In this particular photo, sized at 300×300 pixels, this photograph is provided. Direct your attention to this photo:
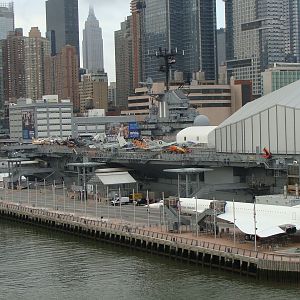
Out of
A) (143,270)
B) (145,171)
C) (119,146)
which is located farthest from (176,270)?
(119,146)

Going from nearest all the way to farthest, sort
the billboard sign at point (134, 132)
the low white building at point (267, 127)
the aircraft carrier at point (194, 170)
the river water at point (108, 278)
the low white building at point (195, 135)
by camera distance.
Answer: the river water at point (108, 278) < the low white building at point (267, 127) < the aircraft carrier at point (194, 170) < the low white building at point (195, 135) < the billboard sign at point (134, 132)

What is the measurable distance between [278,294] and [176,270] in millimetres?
10822

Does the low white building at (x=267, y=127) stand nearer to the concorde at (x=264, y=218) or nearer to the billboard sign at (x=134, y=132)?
the concorde at (x=264, y=218)

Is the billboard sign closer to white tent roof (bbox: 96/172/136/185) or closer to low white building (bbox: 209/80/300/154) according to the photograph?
white tent roof (bbox: 96/172/136/185)

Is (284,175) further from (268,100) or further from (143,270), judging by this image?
(143,270)

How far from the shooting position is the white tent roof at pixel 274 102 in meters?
78.3

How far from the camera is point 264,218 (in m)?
59.0

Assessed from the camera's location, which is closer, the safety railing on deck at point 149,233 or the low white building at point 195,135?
the safety railing on deck at point 149,233

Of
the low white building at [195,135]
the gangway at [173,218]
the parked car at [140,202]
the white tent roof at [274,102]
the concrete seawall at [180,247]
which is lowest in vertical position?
the concrete seawall at [180,247]

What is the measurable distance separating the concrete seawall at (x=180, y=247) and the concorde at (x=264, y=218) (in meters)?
2.68

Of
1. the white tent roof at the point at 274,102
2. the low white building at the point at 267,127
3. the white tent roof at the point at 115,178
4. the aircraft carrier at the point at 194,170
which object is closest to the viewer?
the low white building at the point at 267,127

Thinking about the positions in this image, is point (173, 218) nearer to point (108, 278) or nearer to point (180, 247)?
point (180, 247)

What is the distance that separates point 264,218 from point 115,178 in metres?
40.1

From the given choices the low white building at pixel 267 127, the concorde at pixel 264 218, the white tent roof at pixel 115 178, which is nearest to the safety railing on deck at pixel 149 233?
the concorde at pixel 264 218
